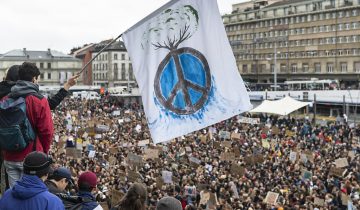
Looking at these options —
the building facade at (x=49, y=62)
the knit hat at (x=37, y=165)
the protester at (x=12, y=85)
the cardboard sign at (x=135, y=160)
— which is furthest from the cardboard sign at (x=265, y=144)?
the building facade at (x=49, y=62)

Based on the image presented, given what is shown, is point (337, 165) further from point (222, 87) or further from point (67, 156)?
point (222, 87)

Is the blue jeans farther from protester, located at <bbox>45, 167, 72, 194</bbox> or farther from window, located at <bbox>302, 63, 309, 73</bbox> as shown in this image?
window, located at <bbox>302, 63, 309, 73</bbox>

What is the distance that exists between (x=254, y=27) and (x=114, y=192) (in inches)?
2988

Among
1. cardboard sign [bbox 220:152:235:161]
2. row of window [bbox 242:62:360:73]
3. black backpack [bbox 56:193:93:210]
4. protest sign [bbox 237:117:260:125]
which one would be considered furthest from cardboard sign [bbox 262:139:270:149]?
row of window [bbox 242:62:360:73]

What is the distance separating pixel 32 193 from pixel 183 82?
3.27 metres

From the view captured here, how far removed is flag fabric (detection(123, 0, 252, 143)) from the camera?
6188 millimetres

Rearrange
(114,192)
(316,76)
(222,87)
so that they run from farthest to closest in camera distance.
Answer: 1. (316,76)
2. (114,192)
3. (222,87)

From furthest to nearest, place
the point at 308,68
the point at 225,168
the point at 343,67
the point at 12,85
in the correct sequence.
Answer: the point at 308,68 → the point at 343,67 → the point at 225,168 → the point at 12,85

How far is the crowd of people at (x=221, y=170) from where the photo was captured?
445 inches

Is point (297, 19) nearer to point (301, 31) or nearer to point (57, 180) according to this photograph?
point (301, 31)

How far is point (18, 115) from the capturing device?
4.20 metres

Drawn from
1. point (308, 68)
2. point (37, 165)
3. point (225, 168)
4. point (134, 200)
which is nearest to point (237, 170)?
point (225, 168)

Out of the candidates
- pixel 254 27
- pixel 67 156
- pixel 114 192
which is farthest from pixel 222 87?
pixel 254 27

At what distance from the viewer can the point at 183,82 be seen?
20.3ft
